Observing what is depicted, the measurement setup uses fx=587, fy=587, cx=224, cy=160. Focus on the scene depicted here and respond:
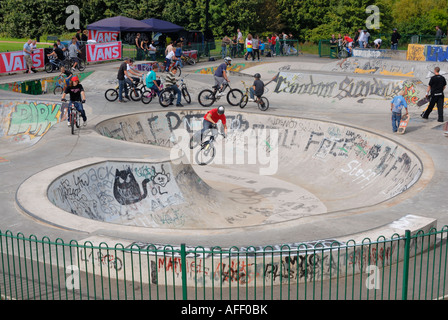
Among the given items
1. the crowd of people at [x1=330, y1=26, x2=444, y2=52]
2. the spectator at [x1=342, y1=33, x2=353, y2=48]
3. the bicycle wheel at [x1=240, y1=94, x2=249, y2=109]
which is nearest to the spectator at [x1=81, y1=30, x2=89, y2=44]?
the bicycle wheel at [x1=240, y1=94, x2=249, y2=109]

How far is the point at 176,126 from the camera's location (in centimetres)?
2419

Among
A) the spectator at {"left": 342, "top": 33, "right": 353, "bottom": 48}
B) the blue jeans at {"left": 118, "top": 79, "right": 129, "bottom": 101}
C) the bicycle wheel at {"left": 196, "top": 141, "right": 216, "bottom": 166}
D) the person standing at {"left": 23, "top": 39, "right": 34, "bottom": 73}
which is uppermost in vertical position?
the spectator at {"left": 342, "top": 33, "right": 353, "bottom": 48}

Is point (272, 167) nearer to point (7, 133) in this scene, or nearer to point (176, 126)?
point (176, 126)

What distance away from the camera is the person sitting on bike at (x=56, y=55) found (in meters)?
32.7

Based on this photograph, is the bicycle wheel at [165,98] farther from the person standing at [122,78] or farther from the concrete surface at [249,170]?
the person standing at [122,78]

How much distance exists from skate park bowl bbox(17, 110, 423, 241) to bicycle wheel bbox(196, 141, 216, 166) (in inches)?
11.4

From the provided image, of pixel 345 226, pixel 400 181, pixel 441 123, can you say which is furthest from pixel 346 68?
pixel 345 226

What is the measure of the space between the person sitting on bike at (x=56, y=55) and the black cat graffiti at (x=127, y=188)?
62.4 feet

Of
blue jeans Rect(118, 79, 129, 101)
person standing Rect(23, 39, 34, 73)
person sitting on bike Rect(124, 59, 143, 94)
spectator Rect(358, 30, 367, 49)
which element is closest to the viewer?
person sitting on bike Rect(124, 59, 143, 94)

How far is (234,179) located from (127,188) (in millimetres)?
5121

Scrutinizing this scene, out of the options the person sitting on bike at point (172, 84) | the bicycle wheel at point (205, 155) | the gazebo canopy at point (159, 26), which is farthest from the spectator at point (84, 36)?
the bicycle wheel at point (205, 155)

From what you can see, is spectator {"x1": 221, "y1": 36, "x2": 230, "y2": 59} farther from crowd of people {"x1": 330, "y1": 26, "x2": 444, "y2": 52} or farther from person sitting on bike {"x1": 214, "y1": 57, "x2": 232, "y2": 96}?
person sitting on bike {"x1": 214, "y1": 57, "x2": 232, "y2": 96}

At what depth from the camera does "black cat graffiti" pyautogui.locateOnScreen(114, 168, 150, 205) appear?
15336 millimetres

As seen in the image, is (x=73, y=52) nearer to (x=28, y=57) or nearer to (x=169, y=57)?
(x=28, y=57)
